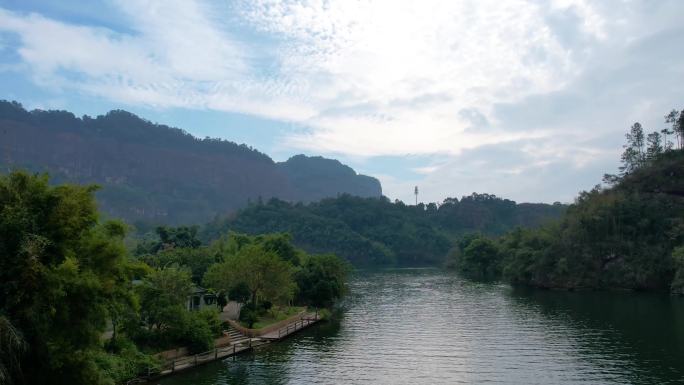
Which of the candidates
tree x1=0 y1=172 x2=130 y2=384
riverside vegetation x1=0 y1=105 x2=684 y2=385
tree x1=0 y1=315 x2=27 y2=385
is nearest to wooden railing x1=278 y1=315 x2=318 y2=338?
riverside vegetation x1=0 y1=105 x2=684 y2=385

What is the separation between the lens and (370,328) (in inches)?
2117

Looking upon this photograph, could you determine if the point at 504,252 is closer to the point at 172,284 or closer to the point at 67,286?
the point at 172,284

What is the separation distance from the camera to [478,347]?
43281mm

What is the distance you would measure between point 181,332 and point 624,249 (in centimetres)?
8100

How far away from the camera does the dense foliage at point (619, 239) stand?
8781cm

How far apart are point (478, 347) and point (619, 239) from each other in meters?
63.3

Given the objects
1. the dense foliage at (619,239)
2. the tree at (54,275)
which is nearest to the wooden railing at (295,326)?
the tree at (54,275)

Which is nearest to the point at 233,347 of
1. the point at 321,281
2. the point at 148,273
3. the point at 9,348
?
the point at 148,273

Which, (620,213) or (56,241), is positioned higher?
(620,213)

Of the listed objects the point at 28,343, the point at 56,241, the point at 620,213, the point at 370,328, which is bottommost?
the point at 370,328

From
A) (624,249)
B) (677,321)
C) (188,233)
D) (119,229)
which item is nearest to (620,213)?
(624,249)

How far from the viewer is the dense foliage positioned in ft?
288

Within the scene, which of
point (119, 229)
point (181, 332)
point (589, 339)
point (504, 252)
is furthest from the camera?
point (504, 252)

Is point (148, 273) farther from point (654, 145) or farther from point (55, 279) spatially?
point (654, 145)
